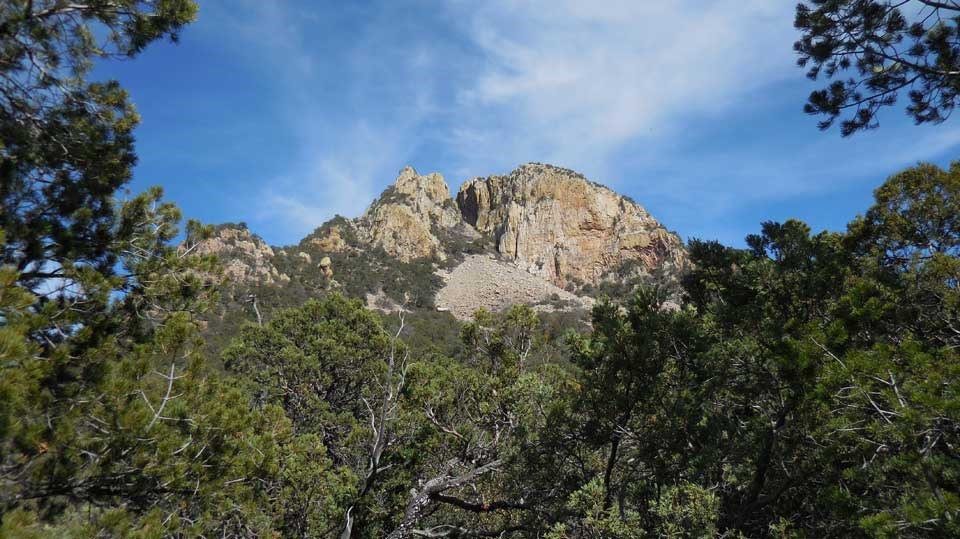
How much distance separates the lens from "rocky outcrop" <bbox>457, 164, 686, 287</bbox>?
7906 cm

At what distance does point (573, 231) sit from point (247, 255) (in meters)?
50.3

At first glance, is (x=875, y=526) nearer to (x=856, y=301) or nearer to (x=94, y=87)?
(x=856, y=301)

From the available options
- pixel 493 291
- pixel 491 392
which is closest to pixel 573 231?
pixel 493 291

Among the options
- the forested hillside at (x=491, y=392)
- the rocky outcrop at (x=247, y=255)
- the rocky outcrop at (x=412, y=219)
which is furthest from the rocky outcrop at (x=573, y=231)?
the forested hillside at (x=491, y=392)

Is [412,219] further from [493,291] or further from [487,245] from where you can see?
[493,291]

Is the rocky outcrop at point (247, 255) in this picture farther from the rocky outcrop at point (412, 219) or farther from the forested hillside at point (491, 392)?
the forested hillside at point (491, 392)

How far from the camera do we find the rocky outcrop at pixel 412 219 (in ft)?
237

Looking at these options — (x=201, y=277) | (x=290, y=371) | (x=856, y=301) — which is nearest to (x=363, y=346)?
(x=290, y=371)

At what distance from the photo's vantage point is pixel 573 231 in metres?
82.9

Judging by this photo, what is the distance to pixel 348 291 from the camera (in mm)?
→ 55250

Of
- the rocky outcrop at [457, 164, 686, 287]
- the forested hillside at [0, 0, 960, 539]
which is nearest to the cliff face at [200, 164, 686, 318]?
the rocky outcrop at [457, 164, 686, 287]

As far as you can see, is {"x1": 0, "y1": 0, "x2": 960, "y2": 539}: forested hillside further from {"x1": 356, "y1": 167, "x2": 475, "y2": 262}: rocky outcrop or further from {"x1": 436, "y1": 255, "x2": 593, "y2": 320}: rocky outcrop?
{"x1": 356, "y1": 167, "x2": 475, "y2": 262}: rocky outcrop

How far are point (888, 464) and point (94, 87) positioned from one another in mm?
6278

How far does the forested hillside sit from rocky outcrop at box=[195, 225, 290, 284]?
4247 centimetres
